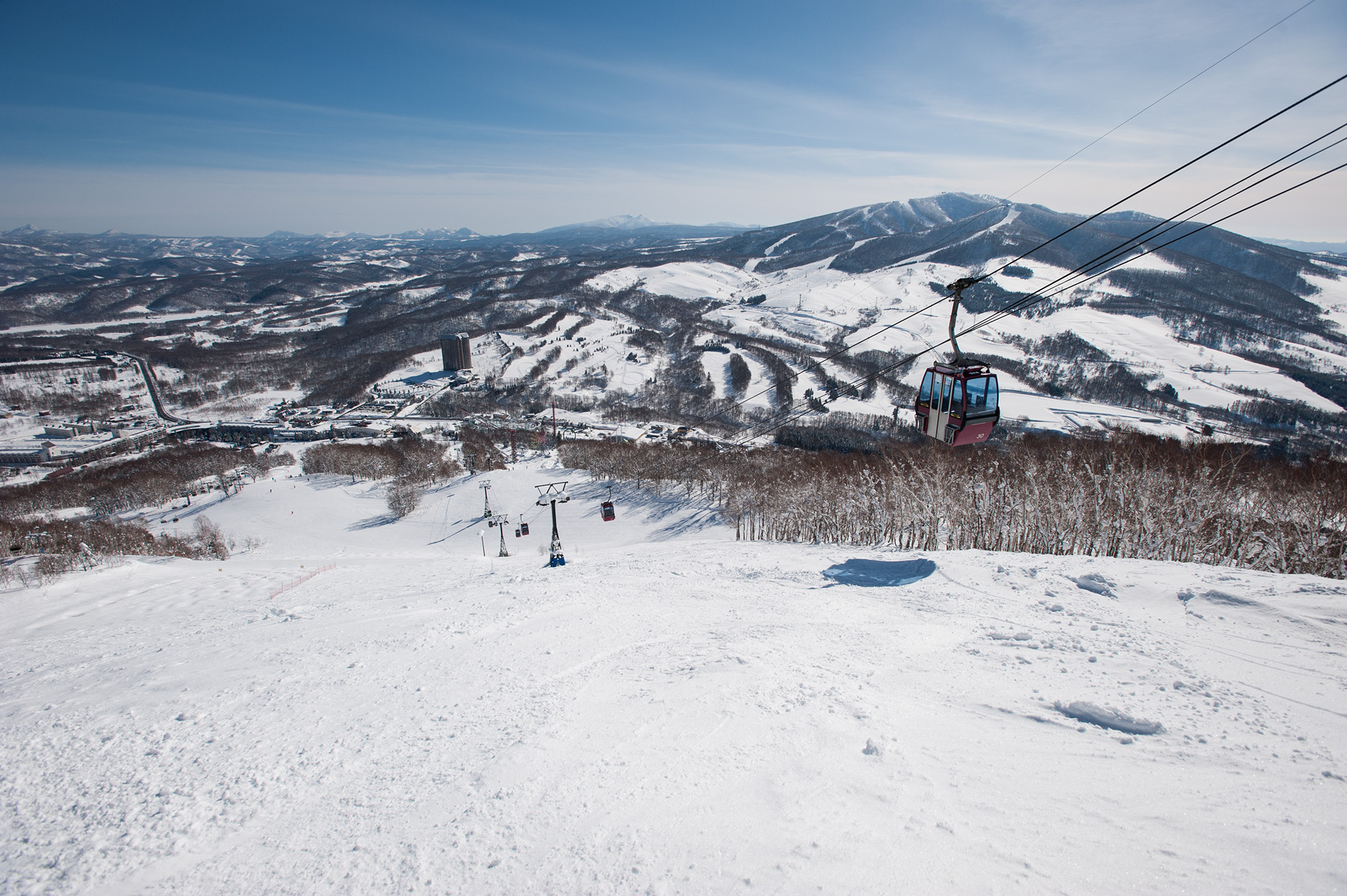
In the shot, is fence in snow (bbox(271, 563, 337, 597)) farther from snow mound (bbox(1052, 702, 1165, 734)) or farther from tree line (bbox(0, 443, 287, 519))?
tree line (bbox(0, 443, 287, 519))

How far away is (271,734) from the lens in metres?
7.83

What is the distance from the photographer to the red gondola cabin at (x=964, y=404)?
11.7 m

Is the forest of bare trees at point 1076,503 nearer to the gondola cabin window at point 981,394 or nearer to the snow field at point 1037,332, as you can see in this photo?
the gondola cabin window at point 981,394

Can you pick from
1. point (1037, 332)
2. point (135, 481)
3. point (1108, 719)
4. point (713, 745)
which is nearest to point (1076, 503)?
point (1108, 719)

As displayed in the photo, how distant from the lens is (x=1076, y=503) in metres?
23.0

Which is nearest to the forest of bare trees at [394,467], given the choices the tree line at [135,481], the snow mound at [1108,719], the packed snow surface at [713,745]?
the tree line at [135,481]

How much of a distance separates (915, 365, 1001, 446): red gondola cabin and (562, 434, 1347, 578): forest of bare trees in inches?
535

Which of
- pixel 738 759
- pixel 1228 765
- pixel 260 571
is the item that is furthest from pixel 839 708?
pixel 260 571

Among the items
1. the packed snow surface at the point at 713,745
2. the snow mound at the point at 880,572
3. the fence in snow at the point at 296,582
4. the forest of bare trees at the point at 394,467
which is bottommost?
the forest of bare trees at the point at 394,467

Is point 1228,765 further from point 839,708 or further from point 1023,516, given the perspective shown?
point 1023,516

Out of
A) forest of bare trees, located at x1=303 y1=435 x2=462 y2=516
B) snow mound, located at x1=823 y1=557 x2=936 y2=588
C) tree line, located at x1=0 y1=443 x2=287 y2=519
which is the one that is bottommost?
tree line, located at x1=0 y1=443 x2=287 y2=519

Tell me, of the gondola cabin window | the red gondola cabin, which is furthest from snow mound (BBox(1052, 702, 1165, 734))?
the gondola cabin window

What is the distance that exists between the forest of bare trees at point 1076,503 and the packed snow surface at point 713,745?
378 inches

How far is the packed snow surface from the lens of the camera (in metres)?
5.35
